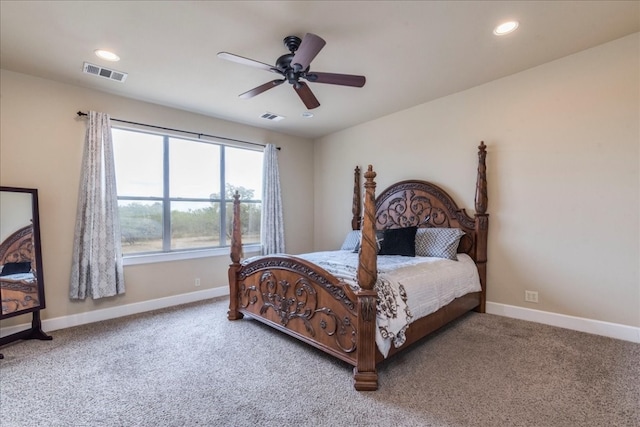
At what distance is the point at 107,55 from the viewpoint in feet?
8.93

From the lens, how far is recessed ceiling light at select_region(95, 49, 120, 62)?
266 centimetres

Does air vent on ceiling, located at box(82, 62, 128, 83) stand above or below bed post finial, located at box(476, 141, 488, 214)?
above

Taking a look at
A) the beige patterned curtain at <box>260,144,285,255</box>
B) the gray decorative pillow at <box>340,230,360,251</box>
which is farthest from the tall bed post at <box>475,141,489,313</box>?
the beige patterned curtain at <box>260,144,285,255</box>

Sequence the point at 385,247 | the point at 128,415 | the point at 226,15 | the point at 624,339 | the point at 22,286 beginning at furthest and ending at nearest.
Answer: the point at 385,247, the point at 22,286, the point at 624,339, the point at 226,15, the point at 128,415

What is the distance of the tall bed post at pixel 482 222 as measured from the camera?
11.1 ft

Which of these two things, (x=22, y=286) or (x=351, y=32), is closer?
(x=351, y=32)

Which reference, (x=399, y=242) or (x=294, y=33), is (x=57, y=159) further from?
(x=399, y=242)

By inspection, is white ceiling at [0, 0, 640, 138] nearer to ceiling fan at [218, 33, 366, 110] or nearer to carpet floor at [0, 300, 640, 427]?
ceiling fan at [218, 33, 366, 110]

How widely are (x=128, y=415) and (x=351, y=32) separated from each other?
3134mm

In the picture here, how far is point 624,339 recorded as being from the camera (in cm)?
264

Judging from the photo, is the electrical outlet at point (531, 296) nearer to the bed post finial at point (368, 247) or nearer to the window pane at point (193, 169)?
the bed post finial at point (368, 247)

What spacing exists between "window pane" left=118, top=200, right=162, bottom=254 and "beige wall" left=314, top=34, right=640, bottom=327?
3.77m

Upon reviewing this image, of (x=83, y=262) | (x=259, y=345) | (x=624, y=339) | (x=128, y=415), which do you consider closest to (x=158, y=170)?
(x=83, y=262)

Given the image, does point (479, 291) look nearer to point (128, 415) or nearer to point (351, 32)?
point (351, 32)
